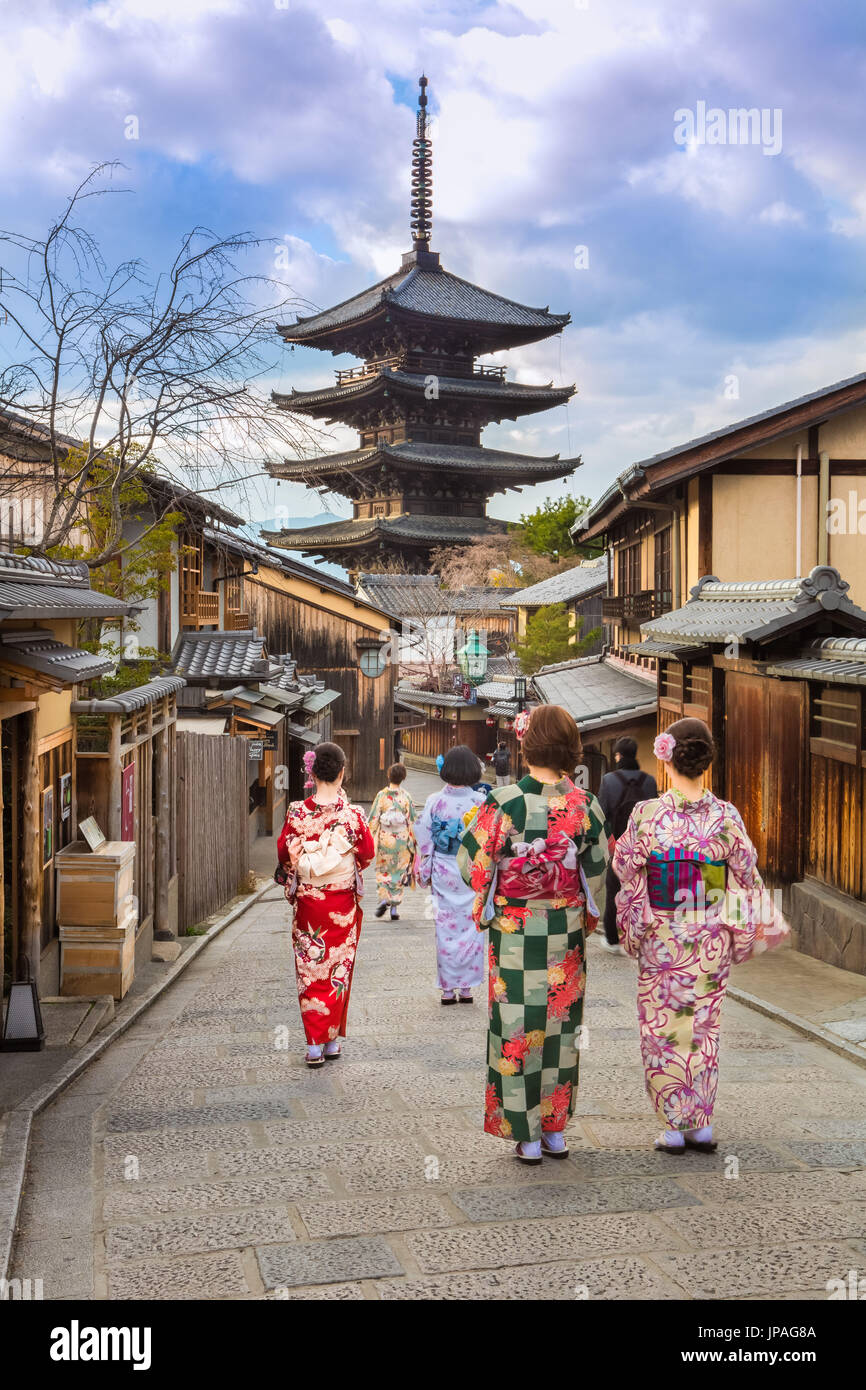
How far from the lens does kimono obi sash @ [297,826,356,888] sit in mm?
6059

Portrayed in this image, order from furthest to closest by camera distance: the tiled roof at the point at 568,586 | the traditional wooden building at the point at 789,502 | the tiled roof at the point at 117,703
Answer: the tiled roof at the point at 568,586, the traditional wooden building at the point at 789,502, the tiled roof at the point at 117,703

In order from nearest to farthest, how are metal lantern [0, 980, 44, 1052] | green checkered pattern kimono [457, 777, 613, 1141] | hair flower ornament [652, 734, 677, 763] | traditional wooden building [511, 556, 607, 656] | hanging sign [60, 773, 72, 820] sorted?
green checkered pattern kimono [457, 777, 613, 1141]
hair flower ornament [652, 734, 677, 763]
metal lantern [0, 980, 44, 1052]
hanging sign [60, 773, 72, 820]
traditional wooden building [511, 556, 607, 656]

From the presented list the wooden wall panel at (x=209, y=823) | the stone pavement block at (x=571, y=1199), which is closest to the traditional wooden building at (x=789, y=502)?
the wooden wall panel at (x=209, y=823)

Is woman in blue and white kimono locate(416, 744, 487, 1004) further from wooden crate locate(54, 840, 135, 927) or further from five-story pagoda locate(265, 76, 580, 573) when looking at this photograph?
five-story pagoda locate(265, 76, 580, 573)

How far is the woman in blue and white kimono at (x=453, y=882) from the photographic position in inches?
292

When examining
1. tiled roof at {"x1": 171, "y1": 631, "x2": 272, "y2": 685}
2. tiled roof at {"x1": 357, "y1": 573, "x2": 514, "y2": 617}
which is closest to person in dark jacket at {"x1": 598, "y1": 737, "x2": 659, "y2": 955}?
tiled roof at {"x1": 171, "y1": 631, "x2": 272, "y2": 685}

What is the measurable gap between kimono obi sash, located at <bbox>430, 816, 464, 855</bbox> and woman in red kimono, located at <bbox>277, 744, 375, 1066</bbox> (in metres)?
1.46

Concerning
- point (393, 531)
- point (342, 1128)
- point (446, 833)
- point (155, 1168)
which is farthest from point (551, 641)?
point (155, 1168)

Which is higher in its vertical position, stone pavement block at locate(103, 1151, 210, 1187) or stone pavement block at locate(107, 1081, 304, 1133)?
stone pavement block at locate(103, 1151, 210, 1187)

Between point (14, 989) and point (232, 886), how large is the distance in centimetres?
777

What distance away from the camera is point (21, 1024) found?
19.9ft

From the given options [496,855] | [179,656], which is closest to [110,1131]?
[496,855]

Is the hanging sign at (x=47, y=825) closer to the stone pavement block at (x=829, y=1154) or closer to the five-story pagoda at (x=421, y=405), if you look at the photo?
the stone pavement block at (x=829, y=1154)

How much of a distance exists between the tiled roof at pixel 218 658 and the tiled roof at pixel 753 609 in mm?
7379
